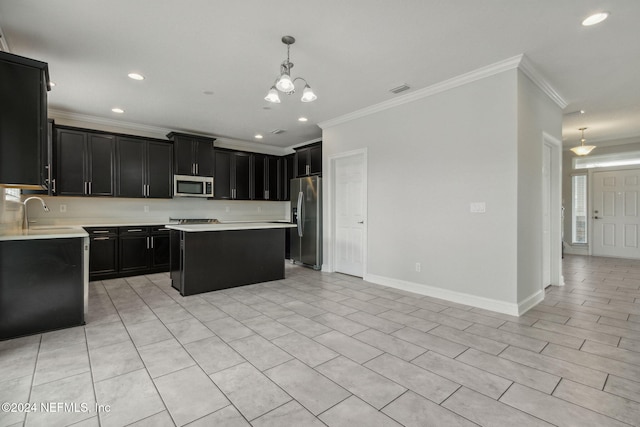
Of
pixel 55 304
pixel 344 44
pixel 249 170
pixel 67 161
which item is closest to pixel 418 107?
pixel 344 44

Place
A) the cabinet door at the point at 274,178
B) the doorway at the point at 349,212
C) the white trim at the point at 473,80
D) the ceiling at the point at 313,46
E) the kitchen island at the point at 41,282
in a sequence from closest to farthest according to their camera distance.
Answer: the ceiling at the point at 313,46 < the kitchen island at the point at 41,282 < the white trim at the point at 473,80 < the doorway at the point at 349,212 < the cabinet door at the point at 274,178

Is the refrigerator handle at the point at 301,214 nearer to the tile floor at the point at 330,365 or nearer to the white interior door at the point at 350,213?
the white interior door at the point at 350,213

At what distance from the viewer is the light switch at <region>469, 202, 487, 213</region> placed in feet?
11.4

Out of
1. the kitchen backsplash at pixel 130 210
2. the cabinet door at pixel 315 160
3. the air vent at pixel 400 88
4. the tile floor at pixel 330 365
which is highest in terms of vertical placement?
the air vent at pixel 400 88

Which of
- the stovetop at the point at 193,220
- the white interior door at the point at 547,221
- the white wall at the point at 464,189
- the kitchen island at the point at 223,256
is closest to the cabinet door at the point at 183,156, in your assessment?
the stovetop at the point at 193,220

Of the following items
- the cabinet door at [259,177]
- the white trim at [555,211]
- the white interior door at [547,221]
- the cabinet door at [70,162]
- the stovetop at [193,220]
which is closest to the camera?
the white interior door at [547,221]

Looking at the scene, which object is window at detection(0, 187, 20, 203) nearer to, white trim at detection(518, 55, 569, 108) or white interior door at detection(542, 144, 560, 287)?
white trim at detection(518, 55, 569, 108)

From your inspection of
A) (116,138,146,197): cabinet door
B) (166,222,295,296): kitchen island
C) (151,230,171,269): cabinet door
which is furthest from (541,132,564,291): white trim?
(116,138,146,197): cabinet door

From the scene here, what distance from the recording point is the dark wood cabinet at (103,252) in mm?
4777

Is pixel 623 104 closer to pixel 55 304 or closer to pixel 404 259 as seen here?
pixel 404 259

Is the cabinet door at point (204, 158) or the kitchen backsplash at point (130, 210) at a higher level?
the cabinet door at point (204, 158)

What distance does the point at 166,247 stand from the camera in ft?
18.0

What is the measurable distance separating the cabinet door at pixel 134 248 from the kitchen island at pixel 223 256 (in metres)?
1.11

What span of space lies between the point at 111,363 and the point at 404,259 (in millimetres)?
3448
